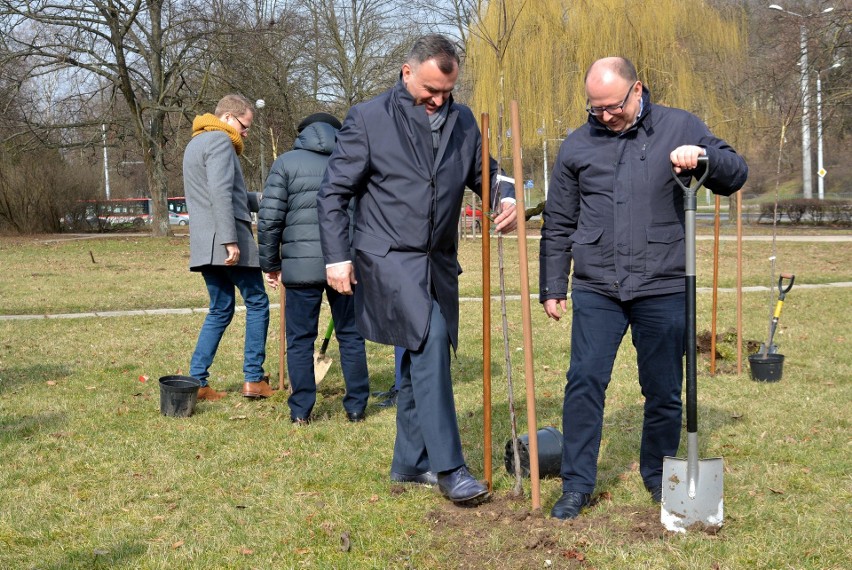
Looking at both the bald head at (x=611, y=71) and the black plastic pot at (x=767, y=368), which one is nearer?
the bald head at (x=611, y=71)

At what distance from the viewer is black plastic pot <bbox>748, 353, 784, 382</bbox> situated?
23.5ft

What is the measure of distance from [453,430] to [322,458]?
4.12 ft

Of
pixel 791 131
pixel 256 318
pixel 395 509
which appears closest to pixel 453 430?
pixel 395 509

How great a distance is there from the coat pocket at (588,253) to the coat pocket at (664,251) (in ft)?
0.68

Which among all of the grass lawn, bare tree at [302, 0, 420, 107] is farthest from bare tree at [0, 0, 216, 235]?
the grass lawn

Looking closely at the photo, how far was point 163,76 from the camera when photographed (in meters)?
29.4

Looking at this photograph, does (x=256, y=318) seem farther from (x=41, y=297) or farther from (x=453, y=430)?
(x=41, y=297)

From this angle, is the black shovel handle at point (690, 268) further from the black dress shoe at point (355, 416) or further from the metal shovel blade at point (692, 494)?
the black dress shoe at point (355, 416)

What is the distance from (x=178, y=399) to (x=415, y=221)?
2.89 metres

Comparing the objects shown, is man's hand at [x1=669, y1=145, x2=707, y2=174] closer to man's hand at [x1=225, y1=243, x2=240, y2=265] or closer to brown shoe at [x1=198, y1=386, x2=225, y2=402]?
man's hand at [x1=225, y1=243, x2=240, y2=265]

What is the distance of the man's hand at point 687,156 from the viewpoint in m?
3.76

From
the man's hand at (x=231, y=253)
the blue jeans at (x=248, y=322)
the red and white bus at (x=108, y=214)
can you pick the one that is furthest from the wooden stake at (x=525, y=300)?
the red and white bus at (x=108, y=214)

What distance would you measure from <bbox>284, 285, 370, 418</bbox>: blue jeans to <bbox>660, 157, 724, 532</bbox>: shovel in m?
2.77

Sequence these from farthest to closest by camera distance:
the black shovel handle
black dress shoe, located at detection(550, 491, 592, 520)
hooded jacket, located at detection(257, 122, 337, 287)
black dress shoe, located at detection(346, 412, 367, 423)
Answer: black dress shoe, located at detection(346, 412, 367, 423) → hooded jacket, located at detection(257, 122, 337, 287) → black dress shoe, located at detection(550, 491, 592, 520) → the black shovel handle
